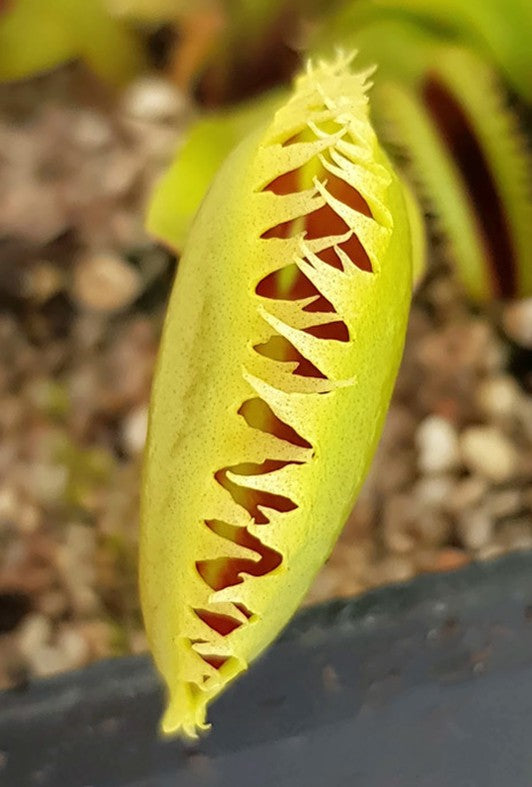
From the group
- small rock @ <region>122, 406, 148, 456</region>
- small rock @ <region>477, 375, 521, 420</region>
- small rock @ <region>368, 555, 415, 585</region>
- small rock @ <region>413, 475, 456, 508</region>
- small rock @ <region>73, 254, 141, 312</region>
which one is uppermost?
small rock @ <region>73, 254, 141, 312</region>

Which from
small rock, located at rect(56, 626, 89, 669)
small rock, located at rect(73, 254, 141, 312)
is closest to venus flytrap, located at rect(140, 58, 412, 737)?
small rock, located at rect(56, 626, 89, 669)

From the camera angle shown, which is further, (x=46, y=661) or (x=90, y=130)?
(x=90, y=130)

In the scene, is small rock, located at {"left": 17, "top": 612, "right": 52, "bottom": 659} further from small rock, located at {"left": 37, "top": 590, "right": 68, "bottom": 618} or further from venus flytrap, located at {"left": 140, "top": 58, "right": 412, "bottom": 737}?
venus flytrap, located at {"left": 140, "top": 58, "right": 412, "bottom": 737}

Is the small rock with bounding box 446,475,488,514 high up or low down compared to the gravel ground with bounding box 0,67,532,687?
down

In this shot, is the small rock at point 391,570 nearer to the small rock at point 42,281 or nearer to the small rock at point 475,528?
the small rock at point 475,528

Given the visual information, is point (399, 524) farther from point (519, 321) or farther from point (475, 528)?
point (519, 321)

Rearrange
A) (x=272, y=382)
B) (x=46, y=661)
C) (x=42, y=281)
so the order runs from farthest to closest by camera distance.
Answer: (x=42, y=281) < (x=46, y=661) < (x=272, y=382)

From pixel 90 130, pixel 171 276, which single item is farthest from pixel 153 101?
pixel 171 276

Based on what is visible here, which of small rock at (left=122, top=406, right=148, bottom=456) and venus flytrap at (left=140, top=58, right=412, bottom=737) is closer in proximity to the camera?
venus flytrap at (left=140, top=58, right=412, bottom=737)
